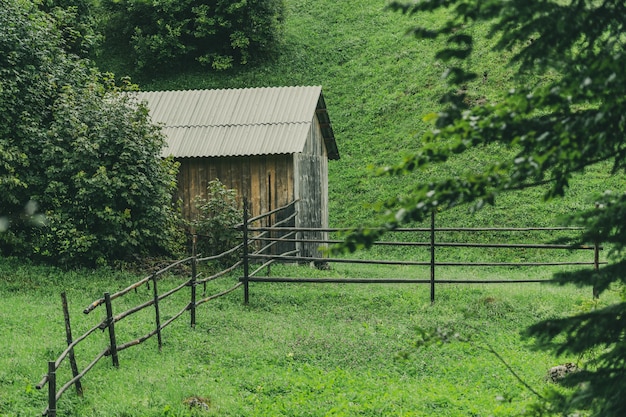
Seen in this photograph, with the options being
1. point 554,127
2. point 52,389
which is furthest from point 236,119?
point 554,127

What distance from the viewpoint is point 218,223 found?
14797 mm

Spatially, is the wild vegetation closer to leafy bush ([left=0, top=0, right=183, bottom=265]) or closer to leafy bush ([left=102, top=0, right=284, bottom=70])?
leafy bush ([left=0, top=0, right=183, bottom=265])

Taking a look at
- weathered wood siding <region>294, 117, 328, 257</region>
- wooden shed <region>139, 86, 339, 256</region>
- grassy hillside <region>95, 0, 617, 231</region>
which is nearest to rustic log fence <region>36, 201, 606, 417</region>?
weathered wood siding <region>294, 117, 328, 257</region>

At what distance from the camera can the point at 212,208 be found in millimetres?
15000

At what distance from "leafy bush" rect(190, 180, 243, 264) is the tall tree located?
11.9 metres

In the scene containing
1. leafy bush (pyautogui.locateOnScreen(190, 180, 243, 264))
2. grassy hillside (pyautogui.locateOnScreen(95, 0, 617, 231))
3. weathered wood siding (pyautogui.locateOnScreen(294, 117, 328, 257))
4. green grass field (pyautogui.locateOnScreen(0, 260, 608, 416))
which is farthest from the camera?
grassy hillside (pyautogui.locateOnScreen(95, 0, 617, 231))

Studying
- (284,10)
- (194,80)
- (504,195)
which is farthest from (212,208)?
(284,10)

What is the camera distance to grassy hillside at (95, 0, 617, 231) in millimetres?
22281

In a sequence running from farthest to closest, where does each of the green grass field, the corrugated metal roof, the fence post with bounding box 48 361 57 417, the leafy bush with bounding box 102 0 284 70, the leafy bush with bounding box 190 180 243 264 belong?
the leafy bush with bounding box 102 0 284 70 < the corrugated metal roof < the leafy bush with bounding box 190 180 243 264 < the green grass field < the fence post with bounding box 48 361 57 417

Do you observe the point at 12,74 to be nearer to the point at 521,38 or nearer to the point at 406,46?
the point at 521,38

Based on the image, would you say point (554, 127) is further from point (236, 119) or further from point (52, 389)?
point (236, 119)

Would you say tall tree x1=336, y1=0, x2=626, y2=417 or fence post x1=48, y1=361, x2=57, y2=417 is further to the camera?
fence post x1=48, y1=361, x2=57, y2=417

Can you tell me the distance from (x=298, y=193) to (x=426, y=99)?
12488mm

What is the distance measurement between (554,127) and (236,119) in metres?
14.3
